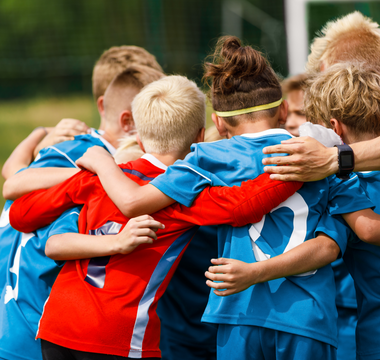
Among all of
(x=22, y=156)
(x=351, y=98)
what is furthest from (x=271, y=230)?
(x=22, y=156)

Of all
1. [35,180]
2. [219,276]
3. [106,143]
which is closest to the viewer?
[219,276]

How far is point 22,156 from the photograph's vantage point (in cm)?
286

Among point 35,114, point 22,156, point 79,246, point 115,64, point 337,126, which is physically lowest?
point 35,114

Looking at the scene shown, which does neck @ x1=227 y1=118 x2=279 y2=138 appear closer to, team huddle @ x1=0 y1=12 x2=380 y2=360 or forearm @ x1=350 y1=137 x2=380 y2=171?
team huddle @ x1=0 y1=12 x2=380 y2=360

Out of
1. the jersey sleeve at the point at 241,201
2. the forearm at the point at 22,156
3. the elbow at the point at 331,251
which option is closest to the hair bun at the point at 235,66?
the jersey sleeve at the point at 241,201

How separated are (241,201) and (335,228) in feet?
1.36

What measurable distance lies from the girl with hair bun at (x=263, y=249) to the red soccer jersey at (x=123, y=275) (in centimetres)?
10

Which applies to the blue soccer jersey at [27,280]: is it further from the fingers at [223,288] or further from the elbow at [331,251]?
the elbow at [331,251]

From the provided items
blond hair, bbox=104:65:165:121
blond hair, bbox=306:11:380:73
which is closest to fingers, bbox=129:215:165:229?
blond hair, bbox=104:65:165:121

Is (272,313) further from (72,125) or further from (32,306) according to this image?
(72,125)

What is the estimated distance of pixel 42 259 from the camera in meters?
2.21

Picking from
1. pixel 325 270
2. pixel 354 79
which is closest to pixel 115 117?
pixel 354 79

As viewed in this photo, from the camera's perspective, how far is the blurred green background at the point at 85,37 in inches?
560

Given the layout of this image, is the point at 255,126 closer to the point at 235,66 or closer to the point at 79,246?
the point at 235,66
